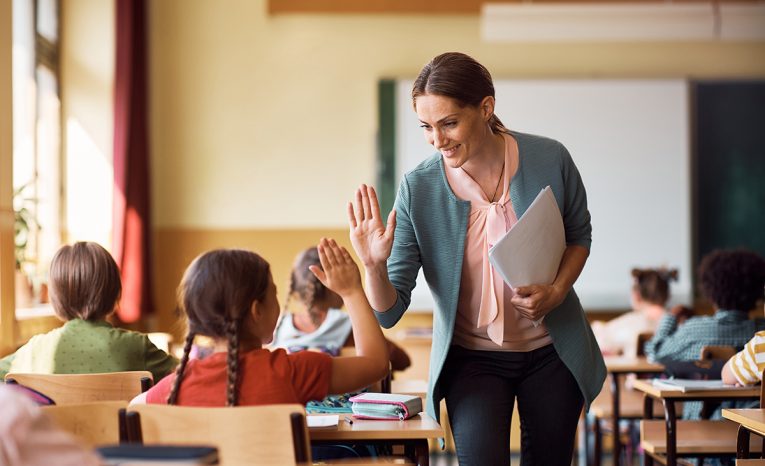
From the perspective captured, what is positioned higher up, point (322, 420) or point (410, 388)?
point (322, 420)

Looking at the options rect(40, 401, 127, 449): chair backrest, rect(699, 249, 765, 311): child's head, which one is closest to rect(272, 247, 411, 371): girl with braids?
rect(699, 249, 765, 311): child's head

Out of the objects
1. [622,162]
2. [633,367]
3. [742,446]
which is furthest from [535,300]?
[622,162]

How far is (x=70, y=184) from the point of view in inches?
233

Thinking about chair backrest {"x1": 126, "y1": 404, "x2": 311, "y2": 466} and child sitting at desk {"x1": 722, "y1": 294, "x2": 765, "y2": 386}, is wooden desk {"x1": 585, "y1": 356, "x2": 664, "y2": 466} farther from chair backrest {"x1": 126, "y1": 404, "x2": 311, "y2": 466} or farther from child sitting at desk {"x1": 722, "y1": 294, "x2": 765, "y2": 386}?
chair backrest {"x1": 126, "y1": 404, "x2": 311, "y2": 466}

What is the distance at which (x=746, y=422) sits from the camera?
2.36 m

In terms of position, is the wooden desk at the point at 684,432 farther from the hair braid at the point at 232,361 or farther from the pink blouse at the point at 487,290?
the hair braid at the point at 232,361

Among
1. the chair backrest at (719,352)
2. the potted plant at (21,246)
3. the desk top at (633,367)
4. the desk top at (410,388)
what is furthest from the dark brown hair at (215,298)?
the potted plant at (21,246)

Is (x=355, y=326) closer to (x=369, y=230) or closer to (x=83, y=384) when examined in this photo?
(x=369, y=230)

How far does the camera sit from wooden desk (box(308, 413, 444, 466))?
2.12 meters

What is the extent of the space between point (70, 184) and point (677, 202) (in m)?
4.01

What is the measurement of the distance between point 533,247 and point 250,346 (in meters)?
0.69

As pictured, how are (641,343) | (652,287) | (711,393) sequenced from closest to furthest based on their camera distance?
(711,393) < (641,343) < (652,287)

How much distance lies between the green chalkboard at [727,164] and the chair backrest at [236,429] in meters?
5.09

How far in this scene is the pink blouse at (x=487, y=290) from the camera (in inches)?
88.7
